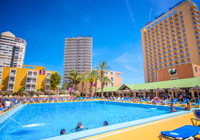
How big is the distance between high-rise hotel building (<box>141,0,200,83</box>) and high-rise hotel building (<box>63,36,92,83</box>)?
47124mm

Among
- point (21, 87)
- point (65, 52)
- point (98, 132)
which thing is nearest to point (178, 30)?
point (98, 132)

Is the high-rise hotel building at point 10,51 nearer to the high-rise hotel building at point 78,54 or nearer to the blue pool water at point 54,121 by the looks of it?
the high-rise hotel building at point 78,54

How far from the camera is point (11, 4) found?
17109 millimetres

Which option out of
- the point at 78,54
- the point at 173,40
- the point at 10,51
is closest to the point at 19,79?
the point at 10,51

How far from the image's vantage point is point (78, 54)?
324 feet

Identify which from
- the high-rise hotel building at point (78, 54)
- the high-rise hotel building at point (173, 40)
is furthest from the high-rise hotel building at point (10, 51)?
the high-rise hotel building at point (173, 40)

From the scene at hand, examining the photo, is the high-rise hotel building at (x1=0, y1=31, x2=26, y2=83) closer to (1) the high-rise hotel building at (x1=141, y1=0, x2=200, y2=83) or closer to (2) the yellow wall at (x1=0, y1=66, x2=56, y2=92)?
(2) the yellow wall at (x1=0, y1=66, x2=56, y2=92)

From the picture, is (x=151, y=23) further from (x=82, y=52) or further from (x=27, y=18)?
(x=27, y=18)

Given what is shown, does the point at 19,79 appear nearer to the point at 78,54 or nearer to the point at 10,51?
the point at 10,51

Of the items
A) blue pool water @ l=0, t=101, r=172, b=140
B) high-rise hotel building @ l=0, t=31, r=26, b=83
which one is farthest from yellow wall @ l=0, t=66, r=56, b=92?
high-rise hotel building @ l=0, t=31, r=26, b=83

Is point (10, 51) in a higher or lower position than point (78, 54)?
lower

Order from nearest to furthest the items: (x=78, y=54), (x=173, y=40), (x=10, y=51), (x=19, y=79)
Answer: (x=19, y=79)
(x=173, y=40)
(x=10, y=51)
(x=78, y=54)

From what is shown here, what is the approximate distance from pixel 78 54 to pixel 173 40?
70316 mm

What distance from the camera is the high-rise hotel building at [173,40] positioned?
50281mm
